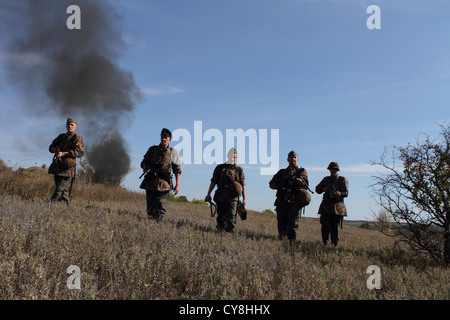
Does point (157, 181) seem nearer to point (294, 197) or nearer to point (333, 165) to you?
point (294, 197)

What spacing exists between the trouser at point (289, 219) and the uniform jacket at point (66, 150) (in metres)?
5.30

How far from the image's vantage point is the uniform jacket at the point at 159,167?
7639mm

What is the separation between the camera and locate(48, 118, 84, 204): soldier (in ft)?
26.5

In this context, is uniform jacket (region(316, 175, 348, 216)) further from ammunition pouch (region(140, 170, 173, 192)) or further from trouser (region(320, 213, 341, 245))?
ammunition pouch (region(140, 170, 173, 192))

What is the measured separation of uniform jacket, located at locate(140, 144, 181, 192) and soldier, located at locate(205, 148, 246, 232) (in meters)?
1.02

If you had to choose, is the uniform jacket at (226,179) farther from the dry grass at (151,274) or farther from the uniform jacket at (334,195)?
the dry grass at (151,274)

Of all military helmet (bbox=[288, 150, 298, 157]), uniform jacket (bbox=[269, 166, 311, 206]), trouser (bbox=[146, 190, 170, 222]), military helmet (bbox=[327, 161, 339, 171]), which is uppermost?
military helmet (bbox=[288, 150, 298, 157])

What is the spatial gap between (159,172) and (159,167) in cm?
12

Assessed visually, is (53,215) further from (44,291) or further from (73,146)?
(44,291)

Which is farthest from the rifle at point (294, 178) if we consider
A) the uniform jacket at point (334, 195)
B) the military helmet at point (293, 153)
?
the uniform jacket at point (334, 195)
